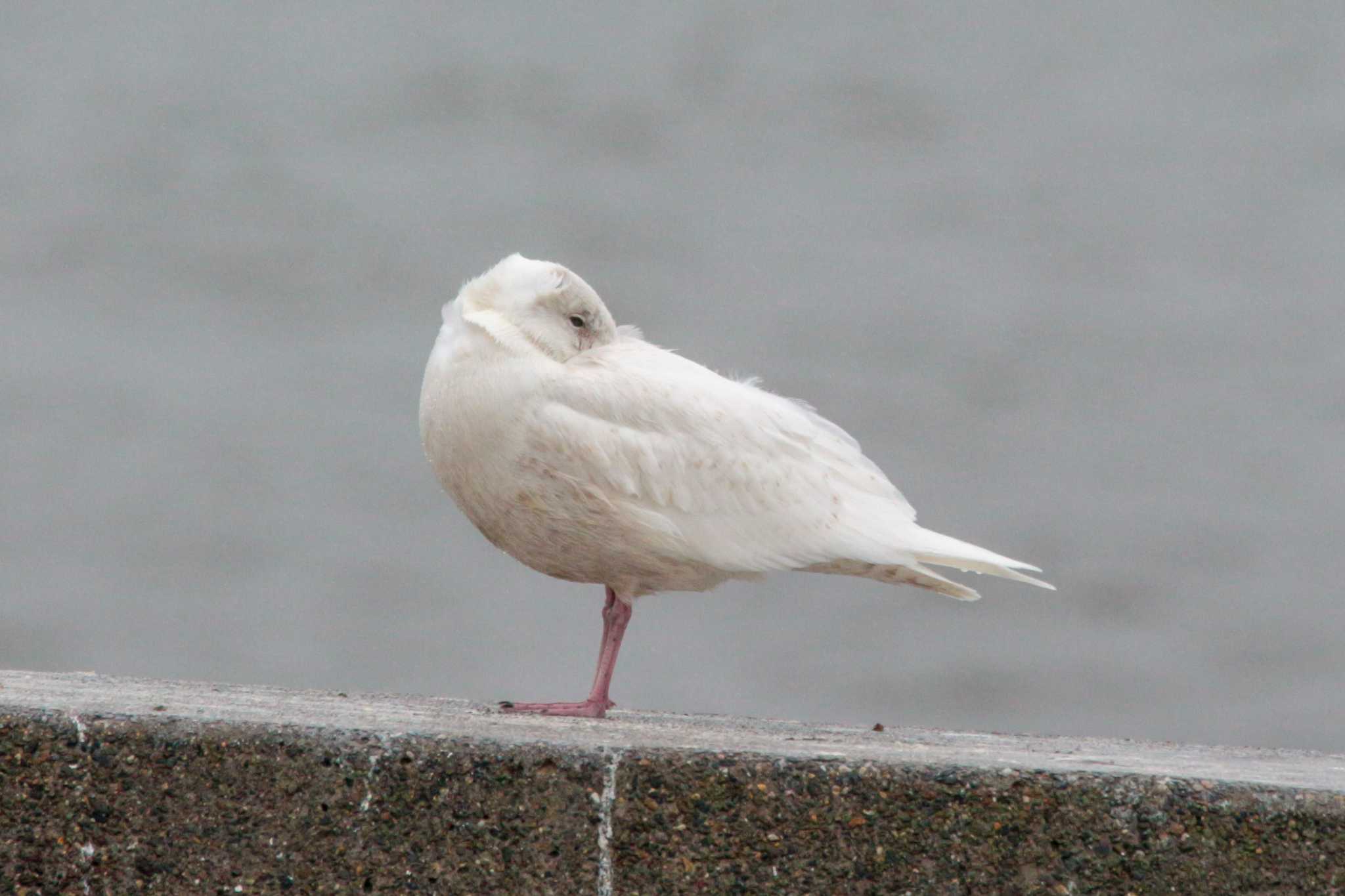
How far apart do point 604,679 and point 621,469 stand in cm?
72

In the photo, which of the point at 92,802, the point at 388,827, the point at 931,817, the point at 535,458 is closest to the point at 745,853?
the point at 931,817

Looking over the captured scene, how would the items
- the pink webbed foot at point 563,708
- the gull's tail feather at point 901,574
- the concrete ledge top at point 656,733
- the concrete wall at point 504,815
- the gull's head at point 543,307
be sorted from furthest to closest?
the gull's tail feather at point 901,574 < the gull's head at point 543,307 < the pink webbed foot at point 563,708 < the concrete ledge top at point 656,733 < the concrete wall at point 504,815

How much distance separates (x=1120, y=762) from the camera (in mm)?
4113

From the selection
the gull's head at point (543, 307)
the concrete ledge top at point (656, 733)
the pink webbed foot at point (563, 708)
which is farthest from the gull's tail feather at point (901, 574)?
the gull's head at point (543, 307)

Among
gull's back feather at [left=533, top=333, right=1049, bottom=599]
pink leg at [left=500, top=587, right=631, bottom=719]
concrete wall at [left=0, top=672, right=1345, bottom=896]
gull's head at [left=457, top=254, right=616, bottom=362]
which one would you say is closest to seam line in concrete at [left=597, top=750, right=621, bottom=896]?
concrete wall at [left=0, top=672, right=1345, bottom=896]

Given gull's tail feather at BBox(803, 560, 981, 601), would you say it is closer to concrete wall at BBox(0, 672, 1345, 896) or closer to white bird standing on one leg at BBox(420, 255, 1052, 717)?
white bird standing on one leg at BBox(420, 255, 1052, 717)

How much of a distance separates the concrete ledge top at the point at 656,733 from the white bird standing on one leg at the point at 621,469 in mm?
566

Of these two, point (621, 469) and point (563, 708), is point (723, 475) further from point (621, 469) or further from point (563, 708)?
point (563, 708)

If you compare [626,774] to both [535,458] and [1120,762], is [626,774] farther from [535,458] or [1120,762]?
[535,458]

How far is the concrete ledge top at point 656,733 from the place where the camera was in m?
3.78

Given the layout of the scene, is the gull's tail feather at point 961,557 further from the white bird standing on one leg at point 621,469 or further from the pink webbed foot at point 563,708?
the pink webbed foot at point 563,708

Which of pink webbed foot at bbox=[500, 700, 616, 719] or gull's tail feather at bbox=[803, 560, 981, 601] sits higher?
gull's tail feather at bbox=[803, 560, 981, 601]

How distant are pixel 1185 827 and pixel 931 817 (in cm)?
55

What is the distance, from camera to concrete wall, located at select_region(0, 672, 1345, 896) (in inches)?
144
